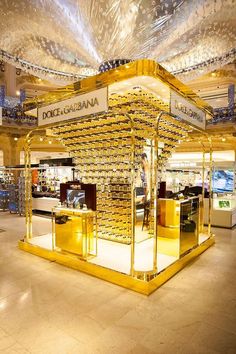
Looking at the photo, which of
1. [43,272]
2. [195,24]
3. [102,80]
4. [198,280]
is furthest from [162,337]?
[195,24]

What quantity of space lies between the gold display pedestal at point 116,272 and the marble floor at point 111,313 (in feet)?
0.33

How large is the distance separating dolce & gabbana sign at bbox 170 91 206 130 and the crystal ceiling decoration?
998 mm

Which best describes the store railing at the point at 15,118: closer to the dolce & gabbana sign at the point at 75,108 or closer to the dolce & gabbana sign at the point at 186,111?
the dolce & gabbana sign at the point at 75,108

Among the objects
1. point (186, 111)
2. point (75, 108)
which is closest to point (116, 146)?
point (75, 108)

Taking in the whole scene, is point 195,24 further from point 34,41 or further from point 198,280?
point 198,280

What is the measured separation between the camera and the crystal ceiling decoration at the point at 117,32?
363cm

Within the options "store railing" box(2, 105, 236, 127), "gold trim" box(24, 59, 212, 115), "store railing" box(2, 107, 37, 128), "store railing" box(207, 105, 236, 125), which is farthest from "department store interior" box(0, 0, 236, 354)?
"store railing" box(2, 107, 37, 128)

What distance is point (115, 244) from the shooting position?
543 centimetres

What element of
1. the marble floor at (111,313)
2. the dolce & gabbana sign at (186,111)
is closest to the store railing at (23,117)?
the dolce & gabbana sign at (186,111)

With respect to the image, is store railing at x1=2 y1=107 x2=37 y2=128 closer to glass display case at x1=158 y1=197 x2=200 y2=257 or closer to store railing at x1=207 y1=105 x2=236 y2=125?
store railing at x1=207 y1=105 x2=236 y2=125

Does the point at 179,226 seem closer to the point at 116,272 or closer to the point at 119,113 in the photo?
the point at 116,272

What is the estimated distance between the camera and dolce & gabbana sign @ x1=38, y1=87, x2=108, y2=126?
3.52m

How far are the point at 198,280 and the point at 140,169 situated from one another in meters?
2.66

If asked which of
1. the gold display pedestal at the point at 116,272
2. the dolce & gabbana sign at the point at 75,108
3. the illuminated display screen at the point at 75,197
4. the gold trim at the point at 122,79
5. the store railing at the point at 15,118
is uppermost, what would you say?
the store railing at the point at 15,118
